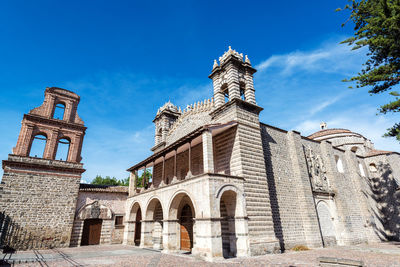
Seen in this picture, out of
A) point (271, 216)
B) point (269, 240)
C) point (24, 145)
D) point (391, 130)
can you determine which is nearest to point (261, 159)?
point (271, 216)

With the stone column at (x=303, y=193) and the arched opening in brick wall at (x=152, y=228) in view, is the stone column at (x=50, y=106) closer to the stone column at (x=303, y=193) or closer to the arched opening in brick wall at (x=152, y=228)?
the arched opening in brick wall at (x=152, y=228)

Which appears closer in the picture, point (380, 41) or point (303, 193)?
point (380, 41)

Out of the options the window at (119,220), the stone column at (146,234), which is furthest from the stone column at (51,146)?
the stone column at (146,234)

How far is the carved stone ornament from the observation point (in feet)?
61.0

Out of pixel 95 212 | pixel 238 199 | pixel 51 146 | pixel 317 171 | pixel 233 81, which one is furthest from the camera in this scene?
pixel 317 171

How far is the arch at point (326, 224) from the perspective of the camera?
1706cm

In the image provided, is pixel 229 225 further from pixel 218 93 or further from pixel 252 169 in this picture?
pixel 218 93

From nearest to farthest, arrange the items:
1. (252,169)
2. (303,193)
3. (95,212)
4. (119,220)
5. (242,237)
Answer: (242,237)
(252,169)
(303,193)
(95,212)
(119,220)

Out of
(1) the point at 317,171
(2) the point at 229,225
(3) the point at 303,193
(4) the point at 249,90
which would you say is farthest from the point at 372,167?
(2) the point at 229,225

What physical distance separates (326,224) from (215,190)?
479 inches

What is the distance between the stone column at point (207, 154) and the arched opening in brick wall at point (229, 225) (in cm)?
210

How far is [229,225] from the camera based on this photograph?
12.5m

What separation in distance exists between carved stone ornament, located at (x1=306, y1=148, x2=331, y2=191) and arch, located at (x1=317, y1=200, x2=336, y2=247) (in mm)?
1366

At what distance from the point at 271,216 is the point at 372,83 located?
9253 mm
